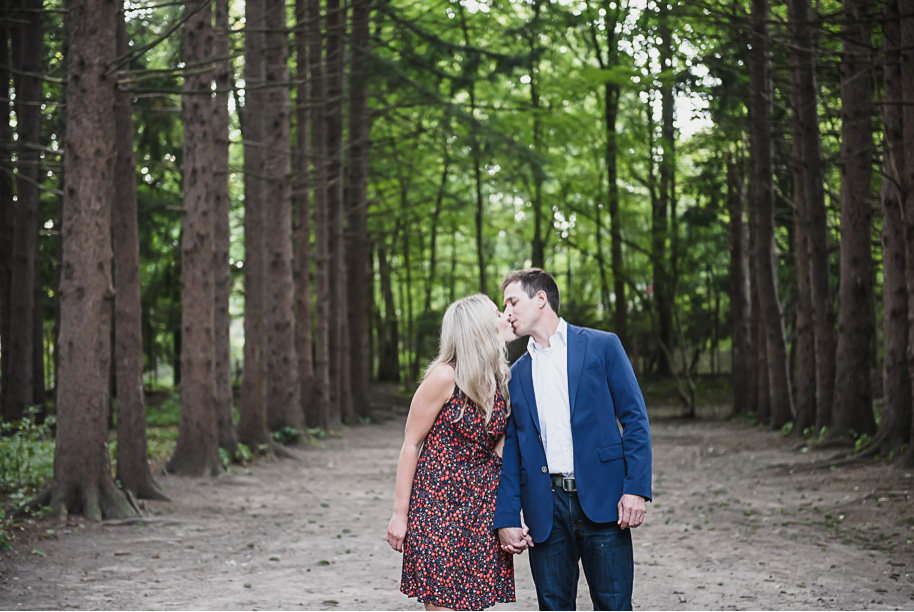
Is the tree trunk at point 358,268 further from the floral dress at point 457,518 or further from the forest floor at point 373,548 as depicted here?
the floral dress at point 457,518

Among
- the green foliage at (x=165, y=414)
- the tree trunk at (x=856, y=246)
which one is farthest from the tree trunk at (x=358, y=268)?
the tree trunk at (x=856, y=246)

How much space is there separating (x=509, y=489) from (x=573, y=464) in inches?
12.3

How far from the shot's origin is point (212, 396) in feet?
43.3

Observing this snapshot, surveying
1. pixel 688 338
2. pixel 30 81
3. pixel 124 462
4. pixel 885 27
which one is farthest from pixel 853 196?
pixel 688 338

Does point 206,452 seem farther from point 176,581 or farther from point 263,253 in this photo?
point 176,581

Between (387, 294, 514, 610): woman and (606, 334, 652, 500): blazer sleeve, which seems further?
(387, 294, 514, 610): woman

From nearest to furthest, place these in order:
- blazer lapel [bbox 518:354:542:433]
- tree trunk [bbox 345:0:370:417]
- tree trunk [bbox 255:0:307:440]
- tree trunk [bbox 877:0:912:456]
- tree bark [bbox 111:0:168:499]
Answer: blazer lapel [bbox 518:354:542:433]
tree bark [bbox 111:0:168:499]
tree trunk [bbox 877:0:912:456]
tree trunk [bbox 255:0:307:440]
tree trunk [bbox 345:0:370:417]

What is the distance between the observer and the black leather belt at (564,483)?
3961 mm

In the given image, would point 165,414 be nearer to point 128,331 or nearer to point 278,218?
point 278,218

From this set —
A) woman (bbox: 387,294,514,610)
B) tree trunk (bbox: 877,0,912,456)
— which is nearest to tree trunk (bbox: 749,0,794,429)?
tree trunk (bbox: 877,0,912,456)

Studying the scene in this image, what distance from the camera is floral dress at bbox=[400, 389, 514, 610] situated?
4117 millimetres

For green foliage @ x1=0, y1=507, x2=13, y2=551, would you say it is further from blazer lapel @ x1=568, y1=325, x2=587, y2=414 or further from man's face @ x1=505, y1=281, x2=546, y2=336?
blazer lapel @ x1=568, y1=325, x2=587, y2=414

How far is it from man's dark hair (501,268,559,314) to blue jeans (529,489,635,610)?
886mm

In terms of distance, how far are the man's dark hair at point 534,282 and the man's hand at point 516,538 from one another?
3.33ft
